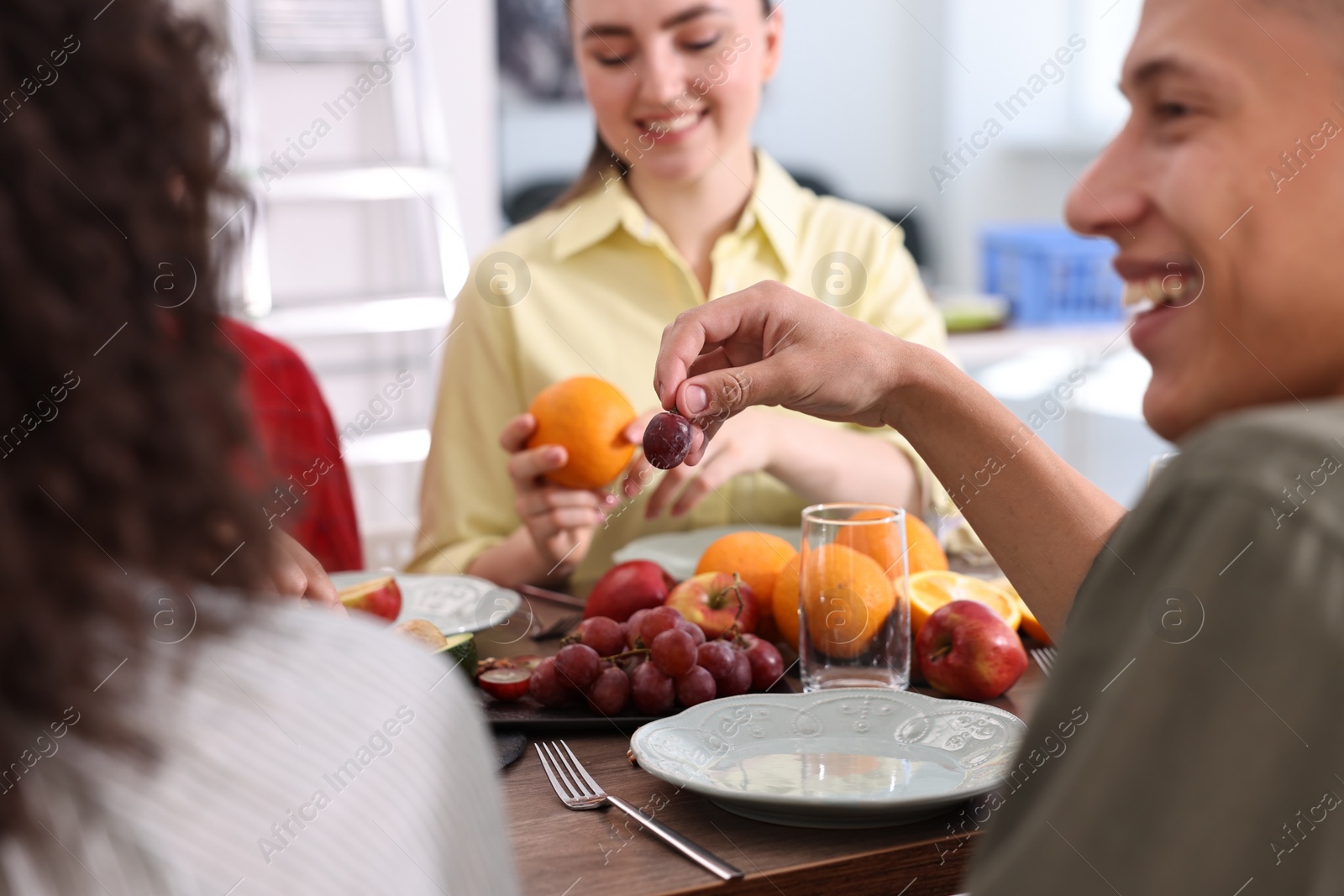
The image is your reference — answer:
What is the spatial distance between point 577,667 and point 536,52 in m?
3.35

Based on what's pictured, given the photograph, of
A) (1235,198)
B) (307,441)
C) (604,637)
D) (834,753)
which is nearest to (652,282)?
(307,441)

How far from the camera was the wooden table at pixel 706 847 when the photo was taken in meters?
0.71

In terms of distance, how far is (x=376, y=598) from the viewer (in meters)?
1.17

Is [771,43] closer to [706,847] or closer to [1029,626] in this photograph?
[1029,626]

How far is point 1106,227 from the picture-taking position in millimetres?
680

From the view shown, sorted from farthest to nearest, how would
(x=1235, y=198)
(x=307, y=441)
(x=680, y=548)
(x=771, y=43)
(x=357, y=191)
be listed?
(x=357, y=191), (x=771, y=43), (x=307, y=441), (x=680, y=548), (x=1235, y=198)

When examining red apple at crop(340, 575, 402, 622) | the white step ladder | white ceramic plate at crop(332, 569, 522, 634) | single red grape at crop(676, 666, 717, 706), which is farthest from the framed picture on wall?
single red grape at crop(676, 666, 717, 706)

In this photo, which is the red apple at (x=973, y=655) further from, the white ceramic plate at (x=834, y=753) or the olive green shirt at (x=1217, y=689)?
the olive green shirt at (x=1217, y=689)

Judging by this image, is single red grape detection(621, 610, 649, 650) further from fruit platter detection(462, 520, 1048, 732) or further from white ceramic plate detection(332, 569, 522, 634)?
white ceramic plate detection(332, 569, 522, 634)

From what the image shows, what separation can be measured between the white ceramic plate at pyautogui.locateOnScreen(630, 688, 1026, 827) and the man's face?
1.00ft

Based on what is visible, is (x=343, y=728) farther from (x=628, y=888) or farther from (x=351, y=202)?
(x=351, y=202)

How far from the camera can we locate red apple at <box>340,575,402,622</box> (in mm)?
1160

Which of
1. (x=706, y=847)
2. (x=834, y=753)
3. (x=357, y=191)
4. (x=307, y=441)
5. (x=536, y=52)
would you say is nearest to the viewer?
(x=706, y=847)

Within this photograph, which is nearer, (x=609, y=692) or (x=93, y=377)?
(x=93, y=377)
